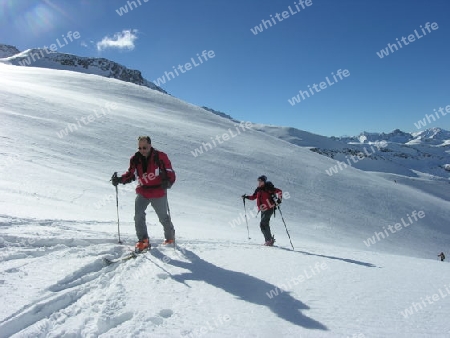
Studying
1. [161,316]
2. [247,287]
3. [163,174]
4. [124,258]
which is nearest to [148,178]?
[163,174]

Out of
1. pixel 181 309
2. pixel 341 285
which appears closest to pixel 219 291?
pixel 181 309

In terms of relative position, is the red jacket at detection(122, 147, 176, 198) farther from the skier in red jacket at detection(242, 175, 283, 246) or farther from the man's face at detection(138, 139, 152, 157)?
the skier in red jacket at detection(242, 175, 283, 246)

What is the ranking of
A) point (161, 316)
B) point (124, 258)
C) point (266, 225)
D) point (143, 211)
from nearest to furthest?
point (161, 316)
point (124, 258)
point (143, 211)
point (266, 225)

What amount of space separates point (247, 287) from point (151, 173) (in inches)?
100

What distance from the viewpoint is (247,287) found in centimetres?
436

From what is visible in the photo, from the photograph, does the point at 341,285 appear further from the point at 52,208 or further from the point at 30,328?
the point at 52,208

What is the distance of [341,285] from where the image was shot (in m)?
4.65

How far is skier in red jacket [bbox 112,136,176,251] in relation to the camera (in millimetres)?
5785

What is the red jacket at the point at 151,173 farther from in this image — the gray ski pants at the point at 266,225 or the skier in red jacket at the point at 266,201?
the gray ski pants at the point at 266,225

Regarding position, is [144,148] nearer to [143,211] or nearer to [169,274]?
[143,211]

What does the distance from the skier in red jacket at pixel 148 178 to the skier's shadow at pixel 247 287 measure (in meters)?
0.74

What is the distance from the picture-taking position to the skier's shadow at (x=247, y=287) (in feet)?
11.8

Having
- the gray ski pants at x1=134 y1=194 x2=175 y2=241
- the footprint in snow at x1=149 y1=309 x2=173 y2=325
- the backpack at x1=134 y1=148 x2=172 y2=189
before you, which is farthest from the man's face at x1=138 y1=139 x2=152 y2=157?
the footprint in snow at x1=149 y1=309 x2=173 y2=325

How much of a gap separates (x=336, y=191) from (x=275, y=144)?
30.1 ft
